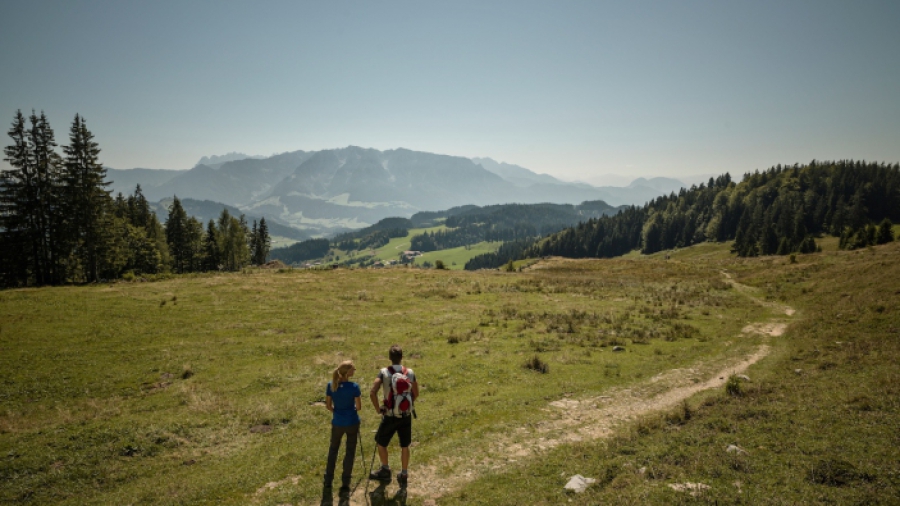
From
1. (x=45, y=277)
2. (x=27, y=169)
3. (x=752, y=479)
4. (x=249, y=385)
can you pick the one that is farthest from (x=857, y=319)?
(x=45, y=277)

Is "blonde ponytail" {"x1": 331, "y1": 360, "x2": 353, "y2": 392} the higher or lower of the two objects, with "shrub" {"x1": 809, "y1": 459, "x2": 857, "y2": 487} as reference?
higher

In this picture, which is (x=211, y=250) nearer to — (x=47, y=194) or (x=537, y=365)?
(x=47, y=194)

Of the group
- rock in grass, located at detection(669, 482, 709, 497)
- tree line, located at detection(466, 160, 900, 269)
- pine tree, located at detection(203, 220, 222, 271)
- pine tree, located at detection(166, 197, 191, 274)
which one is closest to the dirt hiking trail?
rock in grass, located at detection(669, 482, 709, 497)

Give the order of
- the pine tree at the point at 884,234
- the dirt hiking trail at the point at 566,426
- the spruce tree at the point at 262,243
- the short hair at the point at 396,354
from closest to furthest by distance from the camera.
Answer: the short hair at the point at 396,354, the dirt hiking trail at the point at 566,426, the pine tree at the point at 884,234, the spruce tree at the point at 262,243

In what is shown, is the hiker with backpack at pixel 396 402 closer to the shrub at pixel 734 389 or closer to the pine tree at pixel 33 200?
the shrub at pixel 734 389

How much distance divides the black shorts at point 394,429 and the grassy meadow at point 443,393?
1.31 metres

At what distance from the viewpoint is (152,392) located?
51.9 ft

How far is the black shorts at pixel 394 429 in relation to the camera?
9531mm

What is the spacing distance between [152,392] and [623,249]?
641 feet

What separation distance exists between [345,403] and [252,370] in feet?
38.7

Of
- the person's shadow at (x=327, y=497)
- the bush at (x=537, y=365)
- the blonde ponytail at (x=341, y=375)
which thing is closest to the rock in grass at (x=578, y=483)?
the person's shadow at (x=327, y=497)

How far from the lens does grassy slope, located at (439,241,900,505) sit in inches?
299

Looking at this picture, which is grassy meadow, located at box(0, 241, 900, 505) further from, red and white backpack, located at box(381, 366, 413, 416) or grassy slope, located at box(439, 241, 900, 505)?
red and white backpack, located at box(381, 366, 413, 416)

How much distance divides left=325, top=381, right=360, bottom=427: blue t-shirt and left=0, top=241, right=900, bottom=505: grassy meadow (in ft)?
6.62
